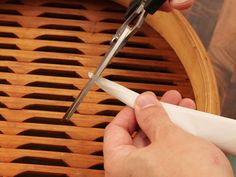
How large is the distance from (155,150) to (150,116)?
0.05m

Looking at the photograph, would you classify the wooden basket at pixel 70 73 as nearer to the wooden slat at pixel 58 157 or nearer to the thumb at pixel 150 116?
the wooden slat at pixel 58 157

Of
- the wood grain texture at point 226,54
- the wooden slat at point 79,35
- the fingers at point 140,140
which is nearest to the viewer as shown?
the fingers at point 140,140

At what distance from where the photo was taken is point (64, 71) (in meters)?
0.72

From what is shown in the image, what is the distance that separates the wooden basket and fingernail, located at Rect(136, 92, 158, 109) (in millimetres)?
116

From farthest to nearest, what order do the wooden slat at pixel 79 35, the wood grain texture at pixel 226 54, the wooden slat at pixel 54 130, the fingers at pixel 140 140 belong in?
the wood grain texture at pixel 226 54
the wooden slat at pixel 79 35
the wooden slat at pixel 54 130
the fingers at pixel 140 140

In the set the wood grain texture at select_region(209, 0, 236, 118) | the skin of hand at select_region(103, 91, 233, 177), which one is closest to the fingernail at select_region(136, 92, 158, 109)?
the skin of hand at select_region(103, 91, 233, 177)

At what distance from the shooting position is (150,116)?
0.50m

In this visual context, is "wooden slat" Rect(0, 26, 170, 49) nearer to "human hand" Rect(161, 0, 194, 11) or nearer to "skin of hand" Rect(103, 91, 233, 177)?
"human hand" Rect(161, 0, 194, 11)

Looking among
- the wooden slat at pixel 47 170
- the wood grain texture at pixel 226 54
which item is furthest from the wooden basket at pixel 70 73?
the wood grain texture at pixel 226 54

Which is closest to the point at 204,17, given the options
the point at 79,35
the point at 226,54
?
the point at 226,54

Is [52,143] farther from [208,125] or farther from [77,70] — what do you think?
[208,125]

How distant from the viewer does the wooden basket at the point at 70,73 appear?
2.07 feet

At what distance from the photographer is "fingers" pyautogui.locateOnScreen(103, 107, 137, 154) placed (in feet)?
1.73

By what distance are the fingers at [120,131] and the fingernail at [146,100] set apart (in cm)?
3
